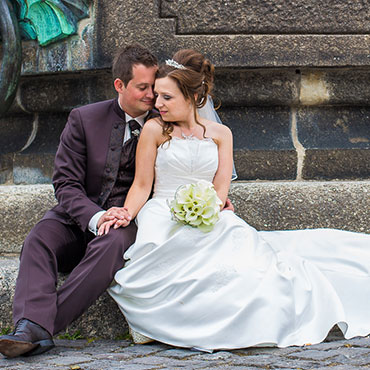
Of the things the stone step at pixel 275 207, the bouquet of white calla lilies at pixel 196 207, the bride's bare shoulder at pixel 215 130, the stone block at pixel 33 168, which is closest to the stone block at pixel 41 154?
the stone block at pixel 33 168

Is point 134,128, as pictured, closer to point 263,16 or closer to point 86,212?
point 86,212

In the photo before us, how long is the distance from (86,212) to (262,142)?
1.24m

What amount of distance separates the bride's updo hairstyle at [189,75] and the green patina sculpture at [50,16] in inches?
32.9

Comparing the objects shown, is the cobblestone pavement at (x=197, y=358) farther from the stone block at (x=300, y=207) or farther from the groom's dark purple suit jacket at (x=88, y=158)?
the stone block at (x=300, y=207)

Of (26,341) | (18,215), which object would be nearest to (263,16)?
(18,215)

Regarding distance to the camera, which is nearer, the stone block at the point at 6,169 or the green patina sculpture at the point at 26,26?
the green patina sculpture at the point at 26,26

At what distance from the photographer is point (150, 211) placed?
330cm

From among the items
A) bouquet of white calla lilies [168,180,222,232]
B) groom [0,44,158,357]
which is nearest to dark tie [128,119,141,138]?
groom [0,44,158,357]

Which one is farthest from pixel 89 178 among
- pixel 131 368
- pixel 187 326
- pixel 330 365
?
pixel 330 365

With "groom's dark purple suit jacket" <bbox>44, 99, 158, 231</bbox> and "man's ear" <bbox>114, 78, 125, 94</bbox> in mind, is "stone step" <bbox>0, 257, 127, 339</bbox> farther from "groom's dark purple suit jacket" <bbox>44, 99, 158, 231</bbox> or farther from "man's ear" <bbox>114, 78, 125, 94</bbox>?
"man's ear" <bbox>114, 78, 125, 94</bbox>

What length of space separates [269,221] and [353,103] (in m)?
0.87

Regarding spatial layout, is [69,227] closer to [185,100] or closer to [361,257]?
[185,100]

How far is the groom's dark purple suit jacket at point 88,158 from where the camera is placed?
3365 millimetres

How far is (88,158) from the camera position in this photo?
344 cm
